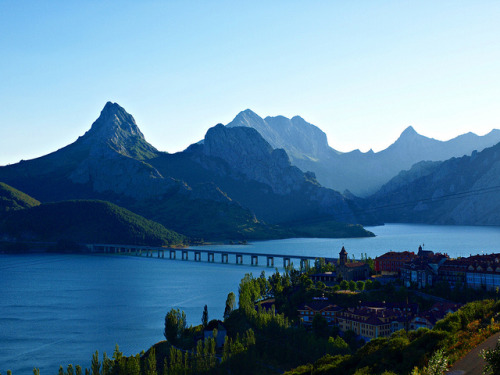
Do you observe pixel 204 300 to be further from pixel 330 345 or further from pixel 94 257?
pixel 94 257

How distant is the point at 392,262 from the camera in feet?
285

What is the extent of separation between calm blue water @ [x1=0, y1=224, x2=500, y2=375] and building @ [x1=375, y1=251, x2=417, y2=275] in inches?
1006

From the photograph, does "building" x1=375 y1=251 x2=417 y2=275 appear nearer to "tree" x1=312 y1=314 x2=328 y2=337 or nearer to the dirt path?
"tree" x1=312 y1=314 x2=328 y2=337

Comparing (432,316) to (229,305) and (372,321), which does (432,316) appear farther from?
(229,305)

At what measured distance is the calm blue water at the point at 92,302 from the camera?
2505 inches

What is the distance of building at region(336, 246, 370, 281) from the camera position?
8194 centimetres

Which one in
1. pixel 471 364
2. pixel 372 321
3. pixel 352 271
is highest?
pixel 352 271

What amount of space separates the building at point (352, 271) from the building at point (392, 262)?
3597 millimetres

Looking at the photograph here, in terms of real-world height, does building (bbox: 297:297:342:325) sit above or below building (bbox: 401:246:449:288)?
below

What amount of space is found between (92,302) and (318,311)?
45.9 meters

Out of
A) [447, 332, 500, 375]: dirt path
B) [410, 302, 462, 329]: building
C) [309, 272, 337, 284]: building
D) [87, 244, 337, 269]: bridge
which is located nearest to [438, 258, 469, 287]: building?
[410, 302, 462, 329]: building

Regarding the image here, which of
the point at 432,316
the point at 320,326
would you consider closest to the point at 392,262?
the point at 320,326

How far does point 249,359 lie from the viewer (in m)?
51.1

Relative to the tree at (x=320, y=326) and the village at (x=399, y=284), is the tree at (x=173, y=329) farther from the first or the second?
the tree at (x=320, y=326)
